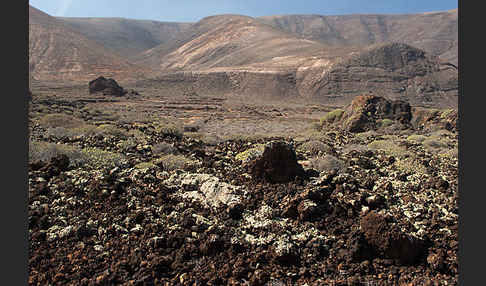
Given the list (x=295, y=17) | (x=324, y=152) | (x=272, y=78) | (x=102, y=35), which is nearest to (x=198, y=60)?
(x=272, y=78)

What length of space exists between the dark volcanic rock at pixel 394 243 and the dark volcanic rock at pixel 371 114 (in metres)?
12.1

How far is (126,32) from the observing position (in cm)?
15200

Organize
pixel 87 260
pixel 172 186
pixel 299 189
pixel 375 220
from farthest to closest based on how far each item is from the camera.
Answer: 1. pixel 172 186
2. pixel 299 189
3. pixel 375 220
4. pixel 87 260

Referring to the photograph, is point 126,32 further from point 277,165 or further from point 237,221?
point 237,221

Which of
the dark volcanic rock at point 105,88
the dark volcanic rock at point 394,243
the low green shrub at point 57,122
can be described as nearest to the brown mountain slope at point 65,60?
the dark volcanic rock at point 105,88

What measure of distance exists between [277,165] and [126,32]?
556 ft

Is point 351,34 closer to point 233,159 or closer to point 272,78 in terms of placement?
point 272,78

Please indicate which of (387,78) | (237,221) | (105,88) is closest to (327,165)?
(237,221)

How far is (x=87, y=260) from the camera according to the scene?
325 centimetres

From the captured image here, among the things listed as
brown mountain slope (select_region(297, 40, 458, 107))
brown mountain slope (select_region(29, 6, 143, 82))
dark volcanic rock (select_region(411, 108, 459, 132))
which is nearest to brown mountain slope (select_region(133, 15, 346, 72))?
brown mountain slope (select_region(297, 40, 458, 107))

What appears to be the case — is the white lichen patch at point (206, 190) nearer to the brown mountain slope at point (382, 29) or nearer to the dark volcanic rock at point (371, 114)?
the dark volcanic rock at point (371, 114)

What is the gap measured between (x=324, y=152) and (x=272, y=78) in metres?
48.6

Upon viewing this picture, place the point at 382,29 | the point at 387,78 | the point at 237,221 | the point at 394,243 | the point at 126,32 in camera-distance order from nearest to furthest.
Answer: the point at 394,243, the point at 237,221, the point at 387,78, the point at 126,32, the point at 382,29

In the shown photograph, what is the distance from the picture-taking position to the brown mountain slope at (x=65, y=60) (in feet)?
204
